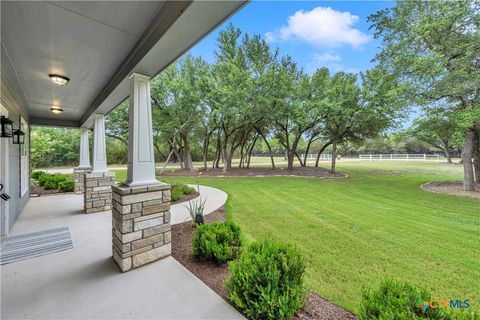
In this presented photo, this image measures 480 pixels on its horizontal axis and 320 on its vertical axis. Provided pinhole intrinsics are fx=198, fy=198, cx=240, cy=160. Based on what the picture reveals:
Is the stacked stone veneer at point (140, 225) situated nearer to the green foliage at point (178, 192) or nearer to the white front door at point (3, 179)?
the white front door at point (3, 179)

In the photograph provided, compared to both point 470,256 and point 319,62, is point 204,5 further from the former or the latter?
point 319,62

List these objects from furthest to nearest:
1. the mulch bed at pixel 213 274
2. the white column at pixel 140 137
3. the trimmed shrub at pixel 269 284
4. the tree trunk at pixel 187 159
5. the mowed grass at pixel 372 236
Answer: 1. the tree trunk at pixel 187 159
2. the white column at pixel 140 137
3. the mowed grass at pixel 372 236
4. the mulch bed at pixel 213 274
5. the trimmed shrub at pixel 269 284

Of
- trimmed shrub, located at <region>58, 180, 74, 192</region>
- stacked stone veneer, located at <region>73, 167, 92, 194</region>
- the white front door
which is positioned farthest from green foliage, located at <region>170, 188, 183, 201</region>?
trimmed shrub, located at <region>58, 180, 74, 192</region>

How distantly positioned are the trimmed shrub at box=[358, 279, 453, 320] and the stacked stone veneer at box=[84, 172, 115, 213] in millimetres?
5401

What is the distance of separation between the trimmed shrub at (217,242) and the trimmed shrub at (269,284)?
545mm

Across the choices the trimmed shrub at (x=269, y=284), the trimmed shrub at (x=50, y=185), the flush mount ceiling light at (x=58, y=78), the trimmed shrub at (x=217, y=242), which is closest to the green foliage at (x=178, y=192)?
the trimmed shrub at (x=217, y=242)

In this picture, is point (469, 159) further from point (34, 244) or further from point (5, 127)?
point (5, 127)

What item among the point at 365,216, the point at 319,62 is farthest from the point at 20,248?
the point at 319,62

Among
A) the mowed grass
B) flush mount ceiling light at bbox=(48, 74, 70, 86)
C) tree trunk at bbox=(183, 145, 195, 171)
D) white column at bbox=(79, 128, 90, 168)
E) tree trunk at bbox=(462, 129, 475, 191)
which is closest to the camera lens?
→ the mowed grass

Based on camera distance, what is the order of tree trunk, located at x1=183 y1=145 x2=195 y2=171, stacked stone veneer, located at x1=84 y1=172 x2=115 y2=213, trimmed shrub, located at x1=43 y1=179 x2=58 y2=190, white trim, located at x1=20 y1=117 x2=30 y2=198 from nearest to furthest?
stacked stone veneer, located at x1=84 y1=172 x2=115 y2=213 < white trim, located at x1=20 y1=117 x2=30 y2=198 < trimmed shrub, located at x1=43 y1=179 x2=58 y2=190 < tree trunk, located at x1=183 y1=145 x2=195 y2=171

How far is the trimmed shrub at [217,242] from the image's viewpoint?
2418mm

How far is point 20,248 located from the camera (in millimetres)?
2971

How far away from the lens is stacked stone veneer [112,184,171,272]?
2.36 meters

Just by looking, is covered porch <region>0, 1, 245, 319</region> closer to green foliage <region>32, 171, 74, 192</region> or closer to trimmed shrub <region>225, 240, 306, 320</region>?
trimmed shrub <region>225, 240, 306, 320</region>
